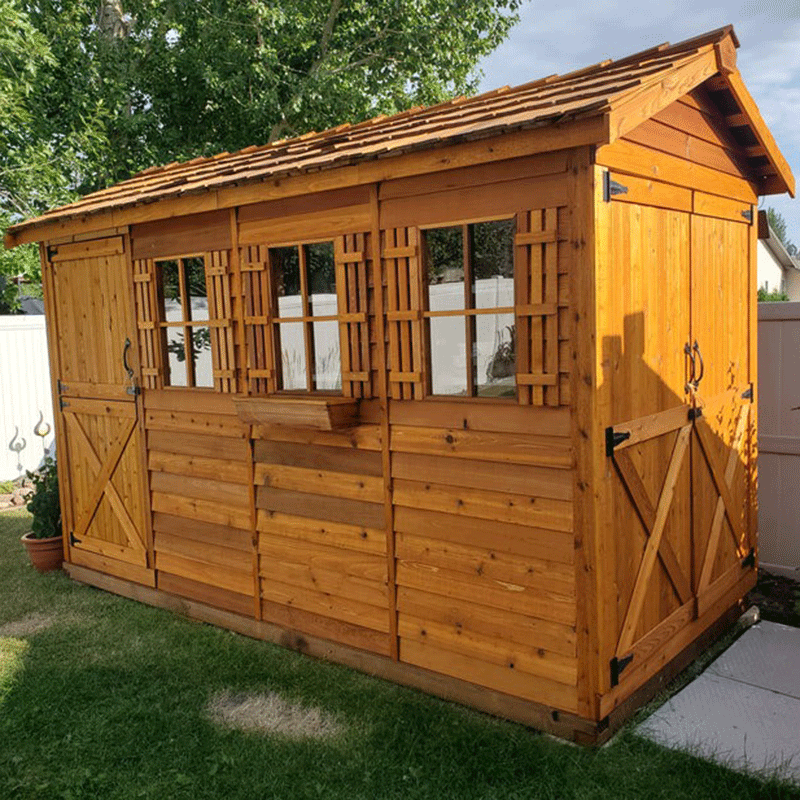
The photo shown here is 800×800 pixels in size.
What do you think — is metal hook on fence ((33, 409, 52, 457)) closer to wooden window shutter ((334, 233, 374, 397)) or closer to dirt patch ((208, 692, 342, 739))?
dirt patch ((208, 692, 342, 739))

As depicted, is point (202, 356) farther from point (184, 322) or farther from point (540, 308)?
point (540, 308)

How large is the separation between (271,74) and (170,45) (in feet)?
7.80

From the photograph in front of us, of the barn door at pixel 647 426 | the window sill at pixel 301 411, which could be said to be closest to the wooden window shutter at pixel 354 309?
the window sill at pixel 301 411

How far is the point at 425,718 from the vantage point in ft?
13.1

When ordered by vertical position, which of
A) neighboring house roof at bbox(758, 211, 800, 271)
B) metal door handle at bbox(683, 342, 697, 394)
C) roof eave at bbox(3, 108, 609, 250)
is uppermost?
neighboring house roof at bbox(758, 211, 800, 271)

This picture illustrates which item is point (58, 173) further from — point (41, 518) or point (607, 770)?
point (607, 770)

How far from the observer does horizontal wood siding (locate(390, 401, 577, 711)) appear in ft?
12.2

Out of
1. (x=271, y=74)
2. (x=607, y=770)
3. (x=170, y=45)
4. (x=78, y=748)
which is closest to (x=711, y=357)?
(x=607, y=770)

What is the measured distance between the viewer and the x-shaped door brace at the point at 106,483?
5973 mm

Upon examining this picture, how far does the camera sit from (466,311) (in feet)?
12.8

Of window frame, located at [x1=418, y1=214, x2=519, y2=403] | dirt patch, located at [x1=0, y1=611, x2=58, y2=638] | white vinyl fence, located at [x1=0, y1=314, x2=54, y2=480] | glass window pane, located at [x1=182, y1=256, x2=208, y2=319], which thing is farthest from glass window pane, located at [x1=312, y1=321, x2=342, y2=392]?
white vinyl fence, located at [x1=0, y1=314, x2=54, y2=480]

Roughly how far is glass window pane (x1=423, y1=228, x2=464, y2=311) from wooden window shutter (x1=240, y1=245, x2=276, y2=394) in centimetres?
118

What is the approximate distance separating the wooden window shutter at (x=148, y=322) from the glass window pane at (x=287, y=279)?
1187mm

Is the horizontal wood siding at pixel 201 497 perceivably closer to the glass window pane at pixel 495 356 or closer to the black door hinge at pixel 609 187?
the glass window pane at pixel 495 356
